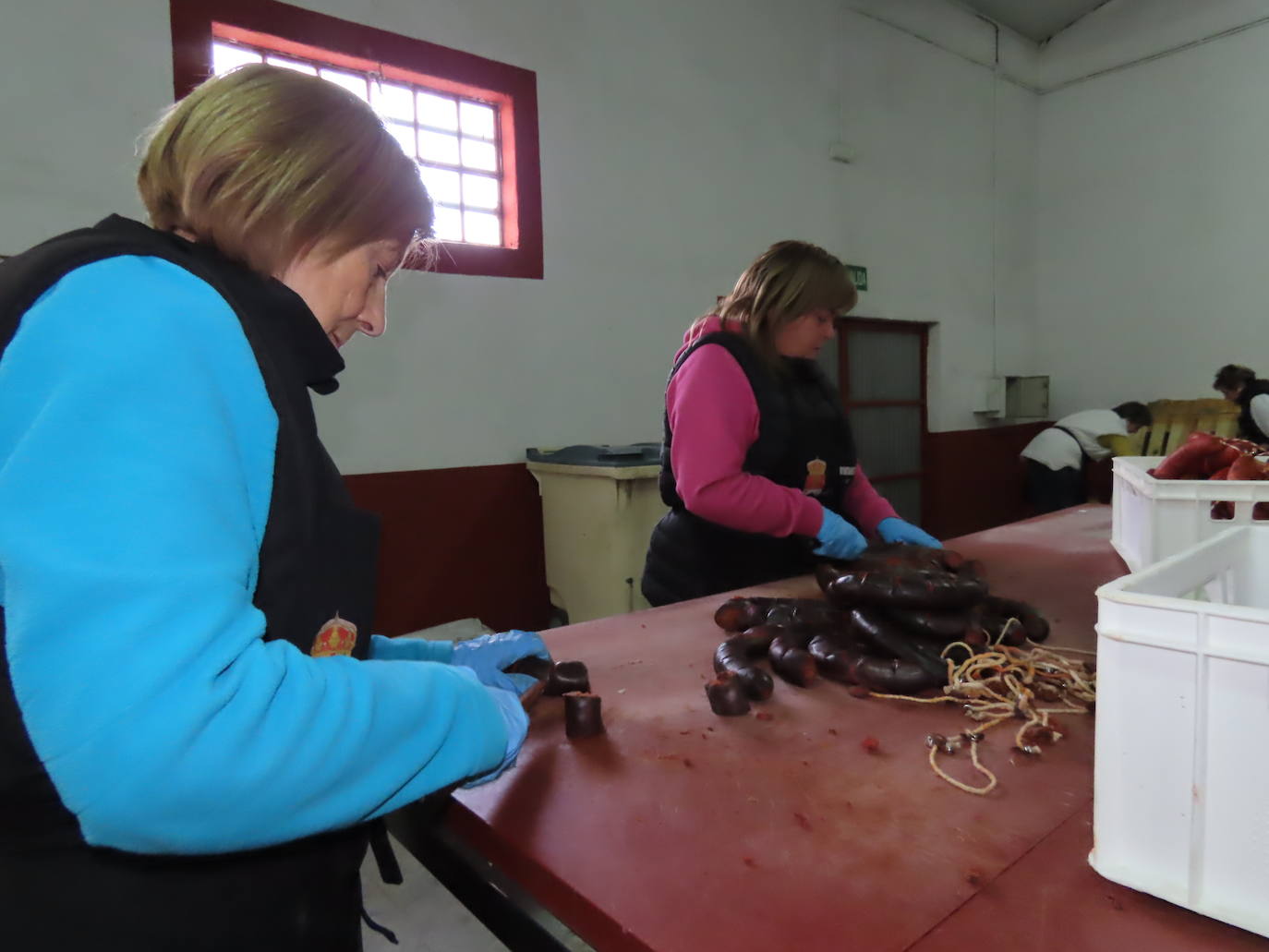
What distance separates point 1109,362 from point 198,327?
7583 mm

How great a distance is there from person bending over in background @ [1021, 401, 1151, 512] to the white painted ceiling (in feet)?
10.8

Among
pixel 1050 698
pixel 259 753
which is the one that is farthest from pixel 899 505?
pixel 259 753

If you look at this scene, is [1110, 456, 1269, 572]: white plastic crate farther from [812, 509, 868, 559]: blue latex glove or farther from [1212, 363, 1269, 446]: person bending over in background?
[1212, 363, 1269, 446]: person bending over in background

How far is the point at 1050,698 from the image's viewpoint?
1118mm

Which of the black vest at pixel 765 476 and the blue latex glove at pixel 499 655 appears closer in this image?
the blue latex glove at pixel 499 655

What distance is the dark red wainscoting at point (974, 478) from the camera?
6047 millimetres

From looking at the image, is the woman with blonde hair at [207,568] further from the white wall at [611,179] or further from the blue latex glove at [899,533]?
the white wall at [611,179]

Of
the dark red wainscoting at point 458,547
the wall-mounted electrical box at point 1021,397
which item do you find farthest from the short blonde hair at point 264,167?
the wall-mounted electrical box at point 1021,397

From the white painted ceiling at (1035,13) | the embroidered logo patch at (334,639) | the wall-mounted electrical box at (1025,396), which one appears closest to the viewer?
the embroidered logo patch at (334,639)

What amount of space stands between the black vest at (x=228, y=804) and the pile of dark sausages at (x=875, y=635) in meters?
0.57

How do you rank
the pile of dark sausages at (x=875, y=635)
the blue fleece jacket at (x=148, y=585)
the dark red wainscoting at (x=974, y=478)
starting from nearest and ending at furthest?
the blue fleece jacket at (x=148, y=585) → the pile of dark sausages at (x=875, y=635) → the dark red wainscoting at (x=974, y=478)

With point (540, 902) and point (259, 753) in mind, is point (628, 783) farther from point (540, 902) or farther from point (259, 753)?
point (259, 753)

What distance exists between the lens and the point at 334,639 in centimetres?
78

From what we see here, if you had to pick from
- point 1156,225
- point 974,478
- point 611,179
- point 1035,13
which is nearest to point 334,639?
point 611,179
